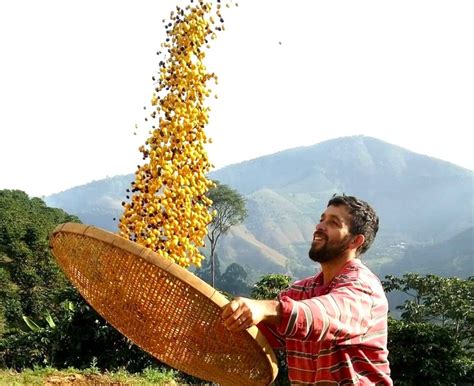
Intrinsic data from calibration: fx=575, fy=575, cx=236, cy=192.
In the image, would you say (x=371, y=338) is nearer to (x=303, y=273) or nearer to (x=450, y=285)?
(x=450, y=285)

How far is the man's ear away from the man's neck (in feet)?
0.13

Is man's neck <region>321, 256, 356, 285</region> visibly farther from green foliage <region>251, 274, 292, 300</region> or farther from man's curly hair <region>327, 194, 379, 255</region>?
green foliage <region>251, 274, 292, 300</region>

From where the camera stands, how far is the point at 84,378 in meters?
6.48

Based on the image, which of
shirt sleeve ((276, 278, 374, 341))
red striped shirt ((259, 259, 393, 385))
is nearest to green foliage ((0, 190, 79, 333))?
red striped shirt ((259, 259, 393, 385))

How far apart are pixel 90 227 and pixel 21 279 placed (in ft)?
67.0

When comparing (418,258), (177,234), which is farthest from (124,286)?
(418,258)

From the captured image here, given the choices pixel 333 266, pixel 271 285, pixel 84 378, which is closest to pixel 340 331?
pixel 333 266

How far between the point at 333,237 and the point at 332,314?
35 cm

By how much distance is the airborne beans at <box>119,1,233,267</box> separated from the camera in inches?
136

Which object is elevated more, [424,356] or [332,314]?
[332,314]

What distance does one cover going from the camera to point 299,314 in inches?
61.2

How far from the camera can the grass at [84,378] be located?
20.0 ft

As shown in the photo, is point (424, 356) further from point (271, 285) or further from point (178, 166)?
point (178, 166)

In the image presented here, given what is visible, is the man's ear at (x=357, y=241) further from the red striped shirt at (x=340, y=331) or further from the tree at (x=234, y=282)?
the tree at (x=234, y=282)
